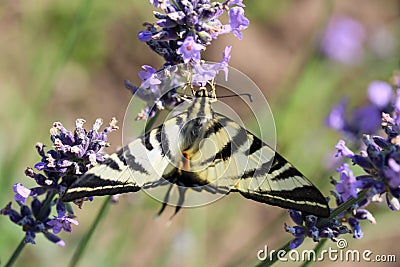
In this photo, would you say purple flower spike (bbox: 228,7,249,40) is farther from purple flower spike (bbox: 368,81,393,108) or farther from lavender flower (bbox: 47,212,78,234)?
purple flower spike (bbox: 368,81,393,108)

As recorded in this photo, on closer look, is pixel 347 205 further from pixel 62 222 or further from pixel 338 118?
pixel 338 118

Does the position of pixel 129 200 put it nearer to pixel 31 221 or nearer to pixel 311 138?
pixel 31 221

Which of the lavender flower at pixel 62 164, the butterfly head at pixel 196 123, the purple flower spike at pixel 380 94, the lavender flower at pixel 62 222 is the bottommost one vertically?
the lavender flower at pixel 62 222

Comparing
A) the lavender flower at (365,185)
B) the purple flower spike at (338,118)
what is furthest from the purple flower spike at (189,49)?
the purple flower spike at (338,118)

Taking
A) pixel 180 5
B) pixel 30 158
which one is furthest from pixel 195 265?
pixel 180 5

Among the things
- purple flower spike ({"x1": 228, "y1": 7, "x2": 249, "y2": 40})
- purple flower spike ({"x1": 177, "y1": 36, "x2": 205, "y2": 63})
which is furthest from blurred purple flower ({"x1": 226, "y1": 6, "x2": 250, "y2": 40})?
purple flower spike ({"x1": 177, "y1": 36, "x2": 205, "y2": 63})

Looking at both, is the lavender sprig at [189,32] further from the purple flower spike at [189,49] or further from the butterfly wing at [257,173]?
the butterfly wing at [257,173]
